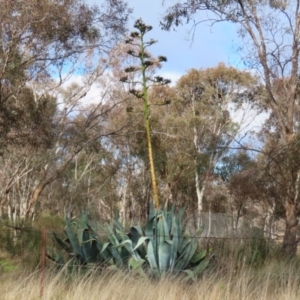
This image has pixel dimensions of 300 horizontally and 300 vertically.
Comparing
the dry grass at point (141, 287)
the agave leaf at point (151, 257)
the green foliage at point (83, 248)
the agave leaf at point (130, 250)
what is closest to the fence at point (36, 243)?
the green foliage at point (83, 248)

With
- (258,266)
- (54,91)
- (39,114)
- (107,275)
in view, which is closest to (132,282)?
(107,275)

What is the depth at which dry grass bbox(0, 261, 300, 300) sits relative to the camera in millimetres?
6062

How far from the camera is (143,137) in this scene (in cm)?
2705

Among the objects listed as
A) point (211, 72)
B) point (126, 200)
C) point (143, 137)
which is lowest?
point (126, 200)

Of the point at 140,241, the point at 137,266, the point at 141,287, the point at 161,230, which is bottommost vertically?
the point at 141,287

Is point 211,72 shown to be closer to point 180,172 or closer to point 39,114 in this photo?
point 180,172

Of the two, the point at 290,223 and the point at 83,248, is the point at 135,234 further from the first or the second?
the point at 290,223

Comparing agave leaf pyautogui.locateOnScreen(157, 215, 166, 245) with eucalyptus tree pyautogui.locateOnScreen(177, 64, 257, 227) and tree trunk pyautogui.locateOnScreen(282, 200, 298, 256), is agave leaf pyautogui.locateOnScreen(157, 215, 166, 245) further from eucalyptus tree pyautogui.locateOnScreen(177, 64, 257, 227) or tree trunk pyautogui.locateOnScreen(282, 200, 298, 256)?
eucalyptus tree pyautogui.locateOnScreen(177, 64, 257, 227)

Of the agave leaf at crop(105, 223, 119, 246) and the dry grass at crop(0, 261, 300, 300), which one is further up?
the agave leaf at crop(105, 223, 119, 246)

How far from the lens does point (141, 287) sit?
634cm

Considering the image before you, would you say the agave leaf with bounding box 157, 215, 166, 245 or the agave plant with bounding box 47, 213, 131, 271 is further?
the agave plant with bounding box 47, 213, 131, 271

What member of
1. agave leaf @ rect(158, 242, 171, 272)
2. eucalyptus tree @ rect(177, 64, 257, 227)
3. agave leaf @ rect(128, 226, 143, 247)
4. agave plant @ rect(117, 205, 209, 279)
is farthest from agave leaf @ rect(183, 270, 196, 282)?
eucalyptus tree @ rect(177, 64, 257, 227)

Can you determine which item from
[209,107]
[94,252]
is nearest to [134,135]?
[209,107]

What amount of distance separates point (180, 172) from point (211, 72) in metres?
5.91
